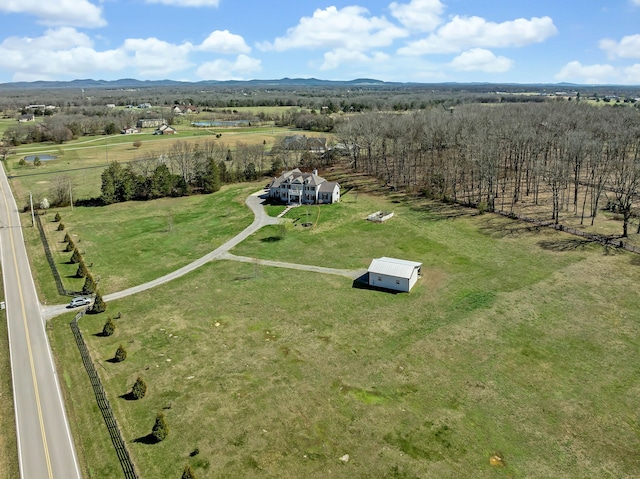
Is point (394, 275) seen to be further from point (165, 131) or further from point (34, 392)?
point (165, 131)

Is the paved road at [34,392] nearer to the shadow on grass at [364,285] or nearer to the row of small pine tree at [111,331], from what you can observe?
the row of small pine tree at [111,331]

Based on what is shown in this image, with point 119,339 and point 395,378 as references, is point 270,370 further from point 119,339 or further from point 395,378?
point 119,339

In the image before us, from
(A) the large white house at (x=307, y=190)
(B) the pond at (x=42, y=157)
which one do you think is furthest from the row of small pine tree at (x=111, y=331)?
(B) the pond at (x=42, y=157)

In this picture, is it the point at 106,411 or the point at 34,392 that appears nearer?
the point at 106,411

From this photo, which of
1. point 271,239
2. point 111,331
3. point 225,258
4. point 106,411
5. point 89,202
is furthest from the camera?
point 89,202

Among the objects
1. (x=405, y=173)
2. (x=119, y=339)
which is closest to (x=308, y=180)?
(x=405, y=173)

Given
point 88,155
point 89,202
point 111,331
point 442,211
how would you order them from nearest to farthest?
point 111,331
point 442,211
point 89,202
point 88,155

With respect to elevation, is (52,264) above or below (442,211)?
below

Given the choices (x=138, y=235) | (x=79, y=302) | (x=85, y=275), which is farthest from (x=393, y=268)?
(x=138, y=235)
